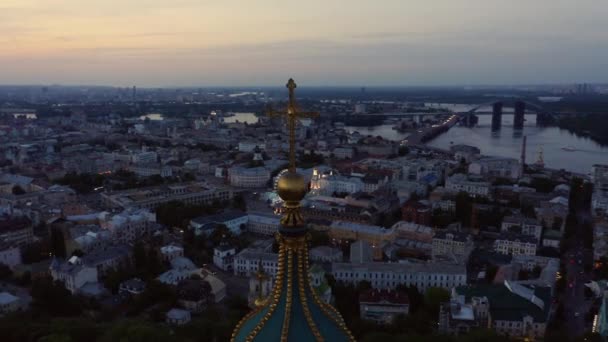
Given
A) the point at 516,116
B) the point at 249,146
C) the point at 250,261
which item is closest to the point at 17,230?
the point at 250,261

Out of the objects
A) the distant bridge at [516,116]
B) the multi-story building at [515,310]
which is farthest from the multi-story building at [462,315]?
the distant bridge at [516,116]

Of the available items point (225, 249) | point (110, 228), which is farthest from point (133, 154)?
point (225, 249)

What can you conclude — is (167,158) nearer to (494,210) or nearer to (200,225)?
(200,225)

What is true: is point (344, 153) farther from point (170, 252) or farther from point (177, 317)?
point (177, 317)

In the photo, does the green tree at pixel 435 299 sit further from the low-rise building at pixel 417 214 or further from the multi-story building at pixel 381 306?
the low-rise building at pixel 417 214

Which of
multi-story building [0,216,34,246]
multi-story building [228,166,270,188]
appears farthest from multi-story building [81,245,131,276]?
multi-story building [228,166,270,188]
